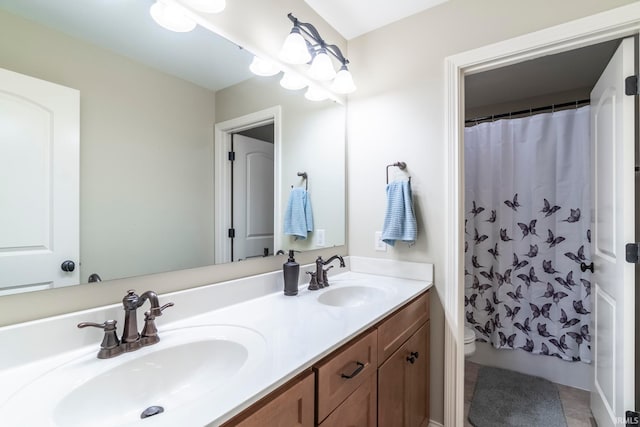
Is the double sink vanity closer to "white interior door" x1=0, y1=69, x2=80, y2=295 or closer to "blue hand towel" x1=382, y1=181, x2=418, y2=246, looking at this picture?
"white interior door" x1=0, y1=69, x2=80, y2=295

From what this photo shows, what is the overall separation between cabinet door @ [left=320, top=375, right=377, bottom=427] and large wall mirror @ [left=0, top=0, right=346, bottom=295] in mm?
688

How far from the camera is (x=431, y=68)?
63.3 inches

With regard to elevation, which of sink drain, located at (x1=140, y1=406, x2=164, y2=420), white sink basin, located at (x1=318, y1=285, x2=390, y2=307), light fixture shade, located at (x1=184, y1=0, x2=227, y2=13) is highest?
light fixture shade, located at (x1=184, y1=0, x2=227, y2=13)

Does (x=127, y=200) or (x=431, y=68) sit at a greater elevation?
(x=431, y=68)

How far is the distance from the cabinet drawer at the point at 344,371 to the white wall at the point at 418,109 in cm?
74

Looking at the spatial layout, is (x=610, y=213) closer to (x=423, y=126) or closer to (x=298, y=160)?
(x=423, y=126)

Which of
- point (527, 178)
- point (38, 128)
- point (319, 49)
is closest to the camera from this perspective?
point (38, 128)

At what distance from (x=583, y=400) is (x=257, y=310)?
2.24 metres

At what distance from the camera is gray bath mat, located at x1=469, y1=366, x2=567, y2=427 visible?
172 centimetres

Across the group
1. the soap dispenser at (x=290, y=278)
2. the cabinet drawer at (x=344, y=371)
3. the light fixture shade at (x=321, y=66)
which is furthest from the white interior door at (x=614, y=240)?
the soap dispenser at (x=290, y=278)

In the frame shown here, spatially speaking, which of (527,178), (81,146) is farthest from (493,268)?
(81,146)

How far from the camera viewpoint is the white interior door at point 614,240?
130 cm

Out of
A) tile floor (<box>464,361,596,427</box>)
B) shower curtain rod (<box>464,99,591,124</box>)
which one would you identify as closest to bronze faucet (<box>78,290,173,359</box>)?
tile floor (<box>464,361,596,427</box>)

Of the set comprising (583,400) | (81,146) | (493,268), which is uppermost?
(81,146)
